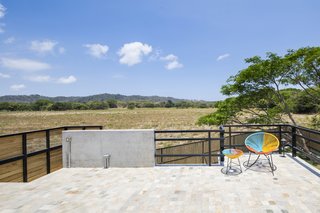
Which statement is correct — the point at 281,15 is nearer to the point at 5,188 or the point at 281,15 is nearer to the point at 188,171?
the point at 188,171

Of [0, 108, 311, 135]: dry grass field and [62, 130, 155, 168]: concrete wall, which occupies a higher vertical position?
[62, 130, 155, 168]: concrete wall

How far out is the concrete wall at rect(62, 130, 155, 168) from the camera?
448 centimetres

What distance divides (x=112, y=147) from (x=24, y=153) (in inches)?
71.8

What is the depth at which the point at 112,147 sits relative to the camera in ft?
14.9

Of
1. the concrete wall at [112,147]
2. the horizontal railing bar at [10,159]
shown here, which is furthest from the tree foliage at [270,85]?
the horizontal railing bar at [10,159]

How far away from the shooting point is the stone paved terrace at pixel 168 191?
254cm

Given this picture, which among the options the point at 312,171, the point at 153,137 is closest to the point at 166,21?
the point at 153,137

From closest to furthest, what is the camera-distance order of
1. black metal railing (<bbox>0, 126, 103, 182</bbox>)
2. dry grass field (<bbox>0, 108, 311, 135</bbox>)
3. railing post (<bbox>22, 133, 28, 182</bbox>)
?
black metal railing (<bbox>0, 126, 103, 182</bbox>) → railing post (<bbox>22, 133, 28, 182</bbox>) → dry grass field (<bbox>0, 108, 311, 135</bbox>)

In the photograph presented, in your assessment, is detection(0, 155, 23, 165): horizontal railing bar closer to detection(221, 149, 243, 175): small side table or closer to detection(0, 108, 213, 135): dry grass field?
detection(221, 149, 243, 175): small side table

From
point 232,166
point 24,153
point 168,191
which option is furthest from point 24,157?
point 232,166

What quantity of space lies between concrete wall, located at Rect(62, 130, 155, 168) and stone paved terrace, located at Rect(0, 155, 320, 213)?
35 centimetres

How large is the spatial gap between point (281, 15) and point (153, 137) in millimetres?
7816

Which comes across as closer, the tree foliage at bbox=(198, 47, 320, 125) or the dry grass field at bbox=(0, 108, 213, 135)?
the tree foliage at bbox=(198, 47, 320, 125)

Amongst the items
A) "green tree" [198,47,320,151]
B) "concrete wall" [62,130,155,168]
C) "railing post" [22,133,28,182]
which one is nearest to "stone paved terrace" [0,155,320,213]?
"concrete wall" [62,130,155,168]
